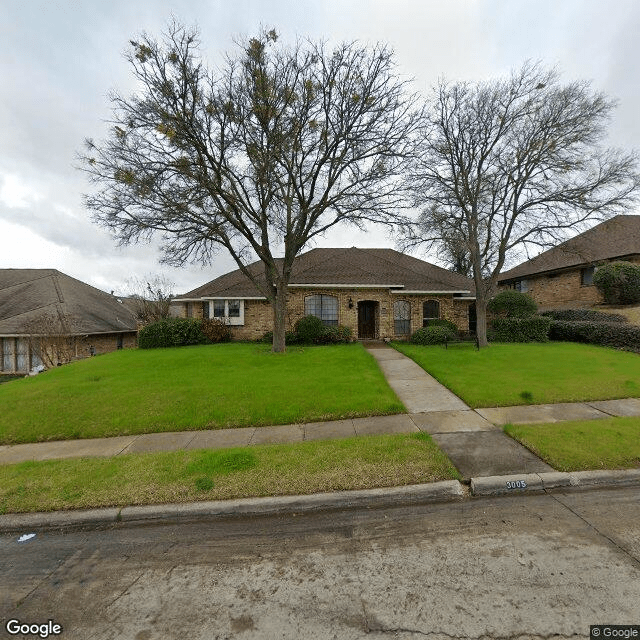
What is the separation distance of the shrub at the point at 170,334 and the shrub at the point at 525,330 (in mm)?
16769

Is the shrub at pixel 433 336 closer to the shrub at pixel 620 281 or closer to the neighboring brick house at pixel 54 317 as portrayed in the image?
the shrub at pixel 620 281

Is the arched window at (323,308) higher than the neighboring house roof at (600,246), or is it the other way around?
the neighboring house roof at (600,246)

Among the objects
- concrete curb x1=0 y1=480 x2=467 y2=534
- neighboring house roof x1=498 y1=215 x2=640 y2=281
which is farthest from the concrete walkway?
neighboring house roof x1=498 y1=215 x2=640 y2=281

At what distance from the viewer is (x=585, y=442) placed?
4676 mm

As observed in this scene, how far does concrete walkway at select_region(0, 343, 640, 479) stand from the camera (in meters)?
4.43

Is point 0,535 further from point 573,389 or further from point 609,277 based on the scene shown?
point 609,277

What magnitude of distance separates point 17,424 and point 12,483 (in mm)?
3052

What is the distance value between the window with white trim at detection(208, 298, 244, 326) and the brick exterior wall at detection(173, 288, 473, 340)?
0.29 metres

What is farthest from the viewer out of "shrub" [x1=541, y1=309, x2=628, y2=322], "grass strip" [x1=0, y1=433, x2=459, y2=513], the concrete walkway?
"shrub" [x1=541, y1=309, x2=628, y2=322]

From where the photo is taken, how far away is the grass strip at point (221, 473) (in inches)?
145

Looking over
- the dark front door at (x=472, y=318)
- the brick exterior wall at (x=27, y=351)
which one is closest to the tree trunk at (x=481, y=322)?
the dark front door at (x=472, y=318)

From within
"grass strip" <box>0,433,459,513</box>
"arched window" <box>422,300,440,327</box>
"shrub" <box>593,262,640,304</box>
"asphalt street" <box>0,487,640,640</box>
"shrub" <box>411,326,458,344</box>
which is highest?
"shrub" <box>593,262,640,304</box>

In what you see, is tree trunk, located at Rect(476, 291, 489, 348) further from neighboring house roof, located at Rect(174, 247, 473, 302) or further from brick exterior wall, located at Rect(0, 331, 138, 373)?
brick exterior wall, located at Rect(0, 331, 138, 373)

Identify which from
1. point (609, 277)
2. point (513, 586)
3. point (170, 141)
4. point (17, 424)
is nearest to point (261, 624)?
point (513, 586)
